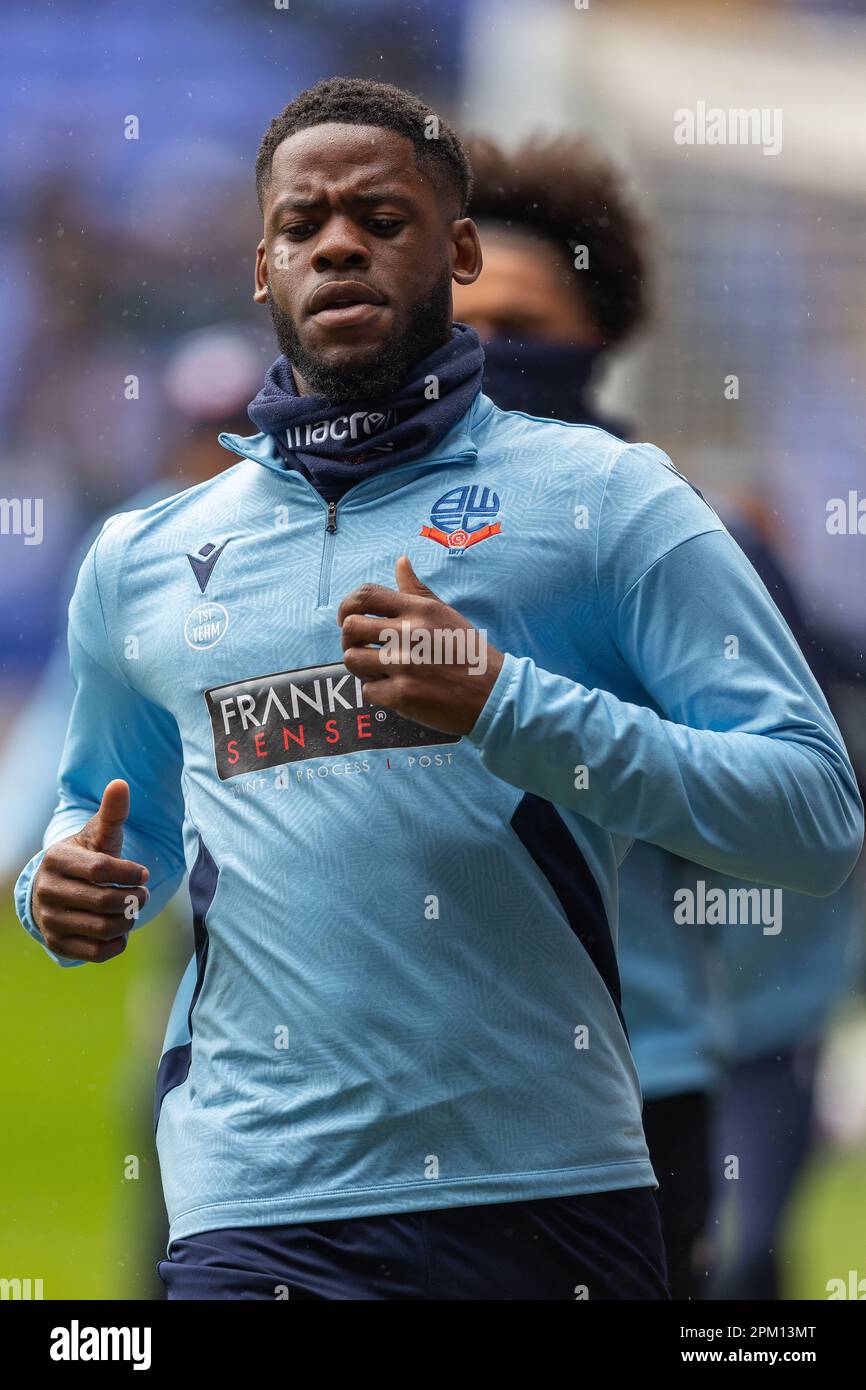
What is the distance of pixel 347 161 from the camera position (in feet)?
5.33

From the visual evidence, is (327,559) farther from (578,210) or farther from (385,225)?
(578,210)

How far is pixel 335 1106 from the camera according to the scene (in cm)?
142

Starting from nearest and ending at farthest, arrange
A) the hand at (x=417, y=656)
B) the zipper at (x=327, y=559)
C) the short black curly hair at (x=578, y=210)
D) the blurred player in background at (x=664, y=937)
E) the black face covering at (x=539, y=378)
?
the hand at (x=417, y=656) → the zipper at (x=327, y=559) → the blurred player in background at (x=664, y=937) → the black face covering at (x=539, y=378) → the short black curly hair at (x=578, y=210)

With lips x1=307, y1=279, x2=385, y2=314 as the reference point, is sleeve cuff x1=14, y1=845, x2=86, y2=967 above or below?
below

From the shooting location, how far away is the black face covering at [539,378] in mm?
2379

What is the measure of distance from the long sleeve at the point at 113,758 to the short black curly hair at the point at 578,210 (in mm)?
1076

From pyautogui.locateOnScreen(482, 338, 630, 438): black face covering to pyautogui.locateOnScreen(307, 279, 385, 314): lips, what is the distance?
0.74 meters

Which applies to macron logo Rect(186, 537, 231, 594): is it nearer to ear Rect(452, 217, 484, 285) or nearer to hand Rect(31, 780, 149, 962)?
hand Rect(31, 780, 149, 962)

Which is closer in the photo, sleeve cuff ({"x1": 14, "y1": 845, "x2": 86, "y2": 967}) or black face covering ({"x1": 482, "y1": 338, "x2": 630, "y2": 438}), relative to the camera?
sleeve cuff ({"x1": 14, "y1": 845, "x2": 86, "y2": 967})

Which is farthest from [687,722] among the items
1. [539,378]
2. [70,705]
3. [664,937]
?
[70,705]

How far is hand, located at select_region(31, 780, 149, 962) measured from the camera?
1.53 metres

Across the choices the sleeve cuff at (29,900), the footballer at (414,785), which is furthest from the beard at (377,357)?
the sleeve cuff at (29,900)

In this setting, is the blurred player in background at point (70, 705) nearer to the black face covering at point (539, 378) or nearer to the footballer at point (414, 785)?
the black face covering at point (539, 378)
